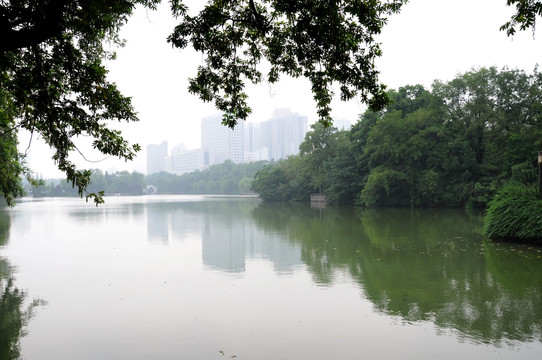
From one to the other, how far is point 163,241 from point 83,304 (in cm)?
801

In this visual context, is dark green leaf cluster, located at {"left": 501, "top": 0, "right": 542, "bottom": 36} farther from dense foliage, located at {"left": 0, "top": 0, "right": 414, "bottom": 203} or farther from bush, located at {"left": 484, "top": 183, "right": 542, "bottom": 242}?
bush, located at {"left": 484, "top": 183, "right": 542, "bottom": 242}

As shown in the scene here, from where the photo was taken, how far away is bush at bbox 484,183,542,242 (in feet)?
36.9

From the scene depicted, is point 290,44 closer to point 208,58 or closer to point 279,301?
point 208,58

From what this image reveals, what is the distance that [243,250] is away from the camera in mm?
12328

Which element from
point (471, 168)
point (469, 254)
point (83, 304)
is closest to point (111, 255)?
point (83, 304)

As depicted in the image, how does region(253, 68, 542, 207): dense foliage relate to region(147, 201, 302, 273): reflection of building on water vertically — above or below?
above

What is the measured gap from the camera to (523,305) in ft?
20.2

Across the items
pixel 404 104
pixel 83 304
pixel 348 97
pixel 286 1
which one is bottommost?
pixel 83 304

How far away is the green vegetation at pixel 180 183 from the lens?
373 feet

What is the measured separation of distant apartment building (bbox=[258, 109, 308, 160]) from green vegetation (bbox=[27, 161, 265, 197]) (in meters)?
54.7

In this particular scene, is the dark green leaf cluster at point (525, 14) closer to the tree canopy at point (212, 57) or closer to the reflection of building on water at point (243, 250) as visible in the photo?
the tree canopy at point (212, 57)

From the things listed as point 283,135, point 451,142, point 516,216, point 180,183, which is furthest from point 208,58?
point 283,135

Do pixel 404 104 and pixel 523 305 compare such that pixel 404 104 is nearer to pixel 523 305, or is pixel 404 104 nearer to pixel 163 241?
pixel 163 241

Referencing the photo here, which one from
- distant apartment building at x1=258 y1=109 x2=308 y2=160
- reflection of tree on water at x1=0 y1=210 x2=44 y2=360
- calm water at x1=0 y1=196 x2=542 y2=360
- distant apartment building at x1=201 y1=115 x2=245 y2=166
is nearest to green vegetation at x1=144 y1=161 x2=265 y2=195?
distant apartment building at x1=201 y1=115 x2=245 y2=166
